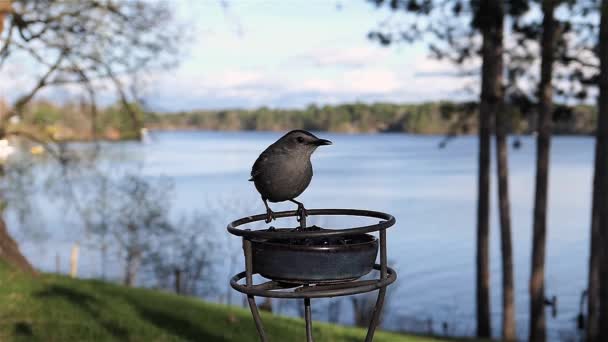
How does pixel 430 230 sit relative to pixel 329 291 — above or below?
below

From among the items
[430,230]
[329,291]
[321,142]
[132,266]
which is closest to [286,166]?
[321,142]

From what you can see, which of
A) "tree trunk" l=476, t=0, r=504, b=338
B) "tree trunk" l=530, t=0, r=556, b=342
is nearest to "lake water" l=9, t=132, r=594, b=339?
"tree trunk" l=476, t=0, r=504, b=338

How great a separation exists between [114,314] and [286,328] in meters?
2.01

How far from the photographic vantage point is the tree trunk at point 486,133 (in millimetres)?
12039

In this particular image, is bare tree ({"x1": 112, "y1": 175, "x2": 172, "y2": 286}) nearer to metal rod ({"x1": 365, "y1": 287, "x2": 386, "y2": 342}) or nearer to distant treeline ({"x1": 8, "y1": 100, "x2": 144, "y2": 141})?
distant treeline ({"x1": 8, "y1": 100, "x2": 144, "y2": 141})

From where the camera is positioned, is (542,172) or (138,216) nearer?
(542,172)

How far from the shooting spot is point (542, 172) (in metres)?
11.8

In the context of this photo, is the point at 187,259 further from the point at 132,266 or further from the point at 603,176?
the point at 603,176

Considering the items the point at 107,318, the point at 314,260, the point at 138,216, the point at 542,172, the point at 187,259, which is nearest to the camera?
the point at 314,260

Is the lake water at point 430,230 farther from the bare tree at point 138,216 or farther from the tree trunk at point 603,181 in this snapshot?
the tree trunk at point 603,181

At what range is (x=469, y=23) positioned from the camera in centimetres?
1136

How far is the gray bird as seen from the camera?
280cm

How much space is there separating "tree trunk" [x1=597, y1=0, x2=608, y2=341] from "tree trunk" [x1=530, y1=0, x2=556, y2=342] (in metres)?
0.93

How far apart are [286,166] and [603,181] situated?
9.64 meters
